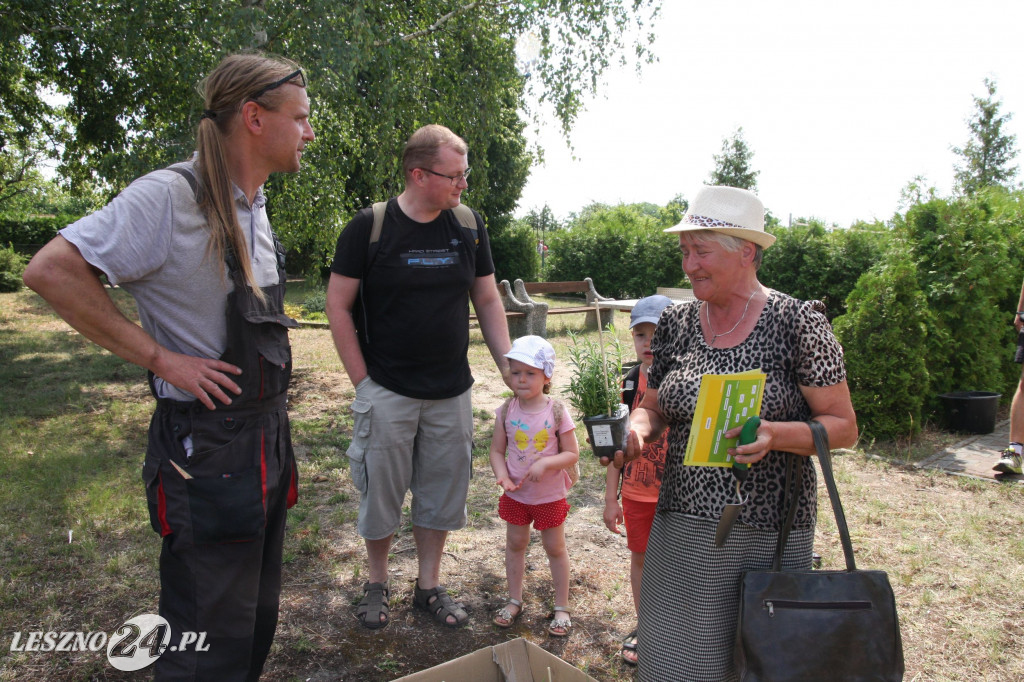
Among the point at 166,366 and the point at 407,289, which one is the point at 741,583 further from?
the point at 407,289

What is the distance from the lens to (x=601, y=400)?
249 centimetres

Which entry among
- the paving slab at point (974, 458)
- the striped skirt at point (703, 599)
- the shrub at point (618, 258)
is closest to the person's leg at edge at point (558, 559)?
the striped skirt at point (703, 599)

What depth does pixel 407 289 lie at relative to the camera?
Answer: 299 centimetres

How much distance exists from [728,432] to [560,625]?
175 cm

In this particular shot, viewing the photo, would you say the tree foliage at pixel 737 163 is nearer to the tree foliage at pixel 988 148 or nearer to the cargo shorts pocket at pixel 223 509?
the tree foliage at pixel 988 148

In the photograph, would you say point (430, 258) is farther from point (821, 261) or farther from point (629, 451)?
point (821, 261)

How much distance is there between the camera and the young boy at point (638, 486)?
2848 millimetres

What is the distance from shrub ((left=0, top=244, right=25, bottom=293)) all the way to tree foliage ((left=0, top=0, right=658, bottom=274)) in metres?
11.7

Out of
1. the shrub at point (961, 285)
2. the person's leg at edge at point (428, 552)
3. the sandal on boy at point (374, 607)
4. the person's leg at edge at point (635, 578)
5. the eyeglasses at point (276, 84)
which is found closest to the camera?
the eyeglasses at point (276, 84)

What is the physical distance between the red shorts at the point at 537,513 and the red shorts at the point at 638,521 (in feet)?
1.00

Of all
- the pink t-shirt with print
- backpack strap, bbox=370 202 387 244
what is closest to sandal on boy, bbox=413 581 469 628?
the pink t-shirt with print

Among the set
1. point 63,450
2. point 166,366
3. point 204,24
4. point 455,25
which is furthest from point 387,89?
point 166,366

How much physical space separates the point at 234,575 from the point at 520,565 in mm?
1670

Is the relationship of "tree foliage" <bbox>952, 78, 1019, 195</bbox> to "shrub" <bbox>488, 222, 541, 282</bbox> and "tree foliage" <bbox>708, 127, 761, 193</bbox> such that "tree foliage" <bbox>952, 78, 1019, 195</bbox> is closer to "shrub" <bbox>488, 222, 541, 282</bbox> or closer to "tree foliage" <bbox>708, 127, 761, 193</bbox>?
"tree foliage" <bbox>708, 127, 761, 193</bbox>
